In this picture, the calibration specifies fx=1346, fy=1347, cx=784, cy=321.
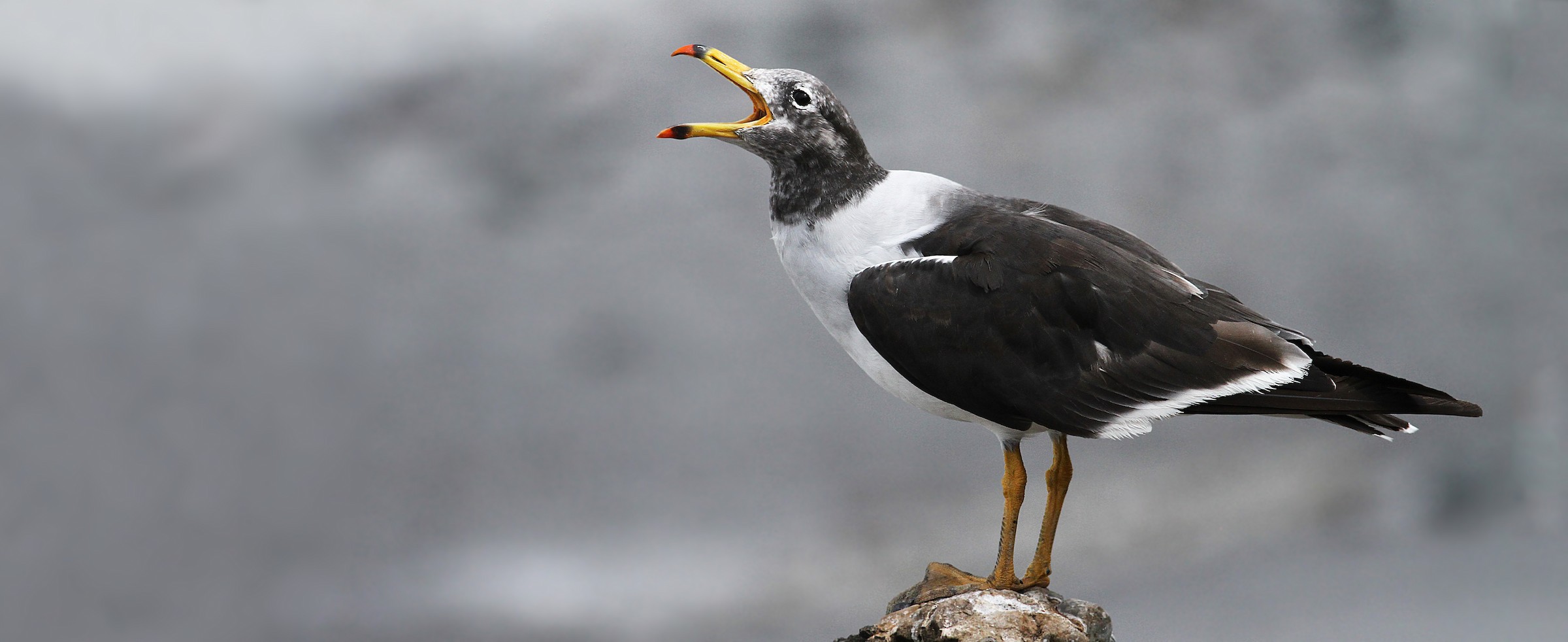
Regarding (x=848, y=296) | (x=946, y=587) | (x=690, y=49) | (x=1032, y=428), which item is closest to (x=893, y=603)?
(x=946, y=587)

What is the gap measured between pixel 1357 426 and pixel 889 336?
1372 mm

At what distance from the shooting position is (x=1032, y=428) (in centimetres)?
409

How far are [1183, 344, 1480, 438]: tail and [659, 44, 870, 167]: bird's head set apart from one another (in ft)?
4.25

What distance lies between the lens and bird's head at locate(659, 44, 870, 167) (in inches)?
157

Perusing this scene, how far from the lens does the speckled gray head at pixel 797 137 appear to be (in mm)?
3994

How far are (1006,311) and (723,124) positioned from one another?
1009 millimetres

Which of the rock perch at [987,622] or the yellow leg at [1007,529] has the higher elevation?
the yellow leg at [1007,529]

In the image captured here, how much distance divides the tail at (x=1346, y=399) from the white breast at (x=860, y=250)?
804mm

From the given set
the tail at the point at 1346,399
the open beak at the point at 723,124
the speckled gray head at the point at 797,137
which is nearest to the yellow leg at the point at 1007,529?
the tail at the point at 1346,399

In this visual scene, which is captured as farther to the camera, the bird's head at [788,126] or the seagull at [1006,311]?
the bird's head at [788,126]

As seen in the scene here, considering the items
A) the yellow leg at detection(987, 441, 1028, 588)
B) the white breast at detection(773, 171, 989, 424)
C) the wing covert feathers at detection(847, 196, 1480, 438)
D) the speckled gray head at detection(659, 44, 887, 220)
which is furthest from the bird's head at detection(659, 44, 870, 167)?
the yellow leg at detection(987, 441, 1028, 588)

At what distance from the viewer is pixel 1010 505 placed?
13.9 ft

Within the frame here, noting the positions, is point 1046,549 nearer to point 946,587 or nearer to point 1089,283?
point 946,587

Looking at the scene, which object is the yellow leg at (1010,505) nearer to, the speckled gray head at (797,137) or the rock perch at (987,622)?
the rock perch at (987,622)
